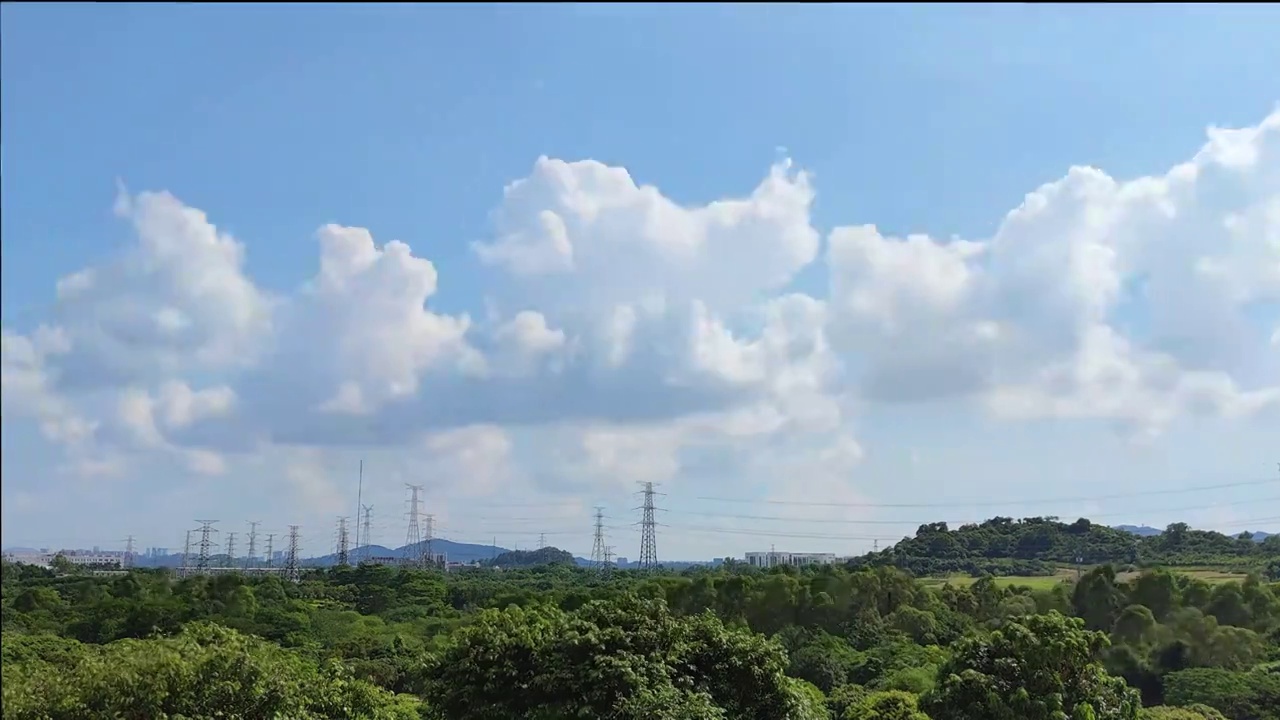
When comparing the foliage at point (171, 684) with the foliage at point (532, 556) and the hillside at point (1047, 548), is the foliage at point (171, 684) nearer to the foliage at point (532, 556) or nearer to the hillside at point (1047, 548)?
the hillside at point (1047, 548)

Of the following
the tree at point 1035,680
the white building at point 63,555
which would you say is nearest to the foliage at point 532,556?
the white building at point 63,555

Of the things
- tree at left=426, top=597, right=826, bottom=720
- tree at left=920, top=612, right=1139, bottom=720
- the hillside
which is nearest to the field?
the hillside

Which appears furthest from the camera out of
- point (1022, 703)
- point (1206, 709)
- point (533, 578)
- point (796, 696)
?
point (533, 578)

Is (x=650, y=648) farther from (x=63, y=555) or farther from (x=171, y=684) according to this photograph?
(x=63, y=555)

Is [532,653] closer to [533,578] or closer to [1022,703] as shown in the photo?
[1022,703]

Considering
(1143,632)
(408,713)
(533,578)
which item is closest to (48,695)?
(408,713)

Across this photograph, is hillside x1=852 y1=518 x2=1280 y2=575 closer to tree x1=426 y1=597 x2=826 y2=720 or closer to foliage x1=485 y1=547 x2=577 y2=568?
tree x1=426 y1=597 x2=826 y2=720
